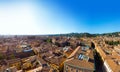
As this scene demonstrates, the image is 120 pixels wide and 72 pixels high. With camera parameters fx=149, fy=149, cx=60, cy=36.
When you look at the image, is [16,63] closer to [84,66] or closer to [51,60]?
[51,60]

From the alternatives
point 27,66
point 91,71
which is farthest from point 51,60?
point 91,71

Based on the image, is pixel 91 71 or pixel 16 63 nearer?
pixel 91 71

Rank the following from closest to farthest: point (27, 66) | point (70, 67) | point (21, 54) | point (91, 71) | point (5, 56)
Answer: point (91, 71) → point (70, 67) → point (27, 66) → point (5, 56) → point (21, 54)

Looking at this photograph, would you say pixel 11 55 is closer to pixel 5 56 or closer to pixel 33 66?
pixel 5 56

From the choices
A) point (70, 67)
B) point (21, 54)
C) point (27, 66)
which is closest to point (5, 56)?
point (21, 54)

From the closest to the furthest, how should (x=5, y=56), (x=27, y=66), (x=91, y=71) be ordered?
(x=91, y=71)
(x=27, y=66)
(x=5, y=56)

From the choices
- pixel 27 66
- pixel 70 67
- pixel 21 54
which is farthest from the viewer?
pixel 21 54

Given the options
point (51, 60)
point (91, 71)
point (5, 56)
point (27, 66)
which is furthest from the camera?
point (5, 56)

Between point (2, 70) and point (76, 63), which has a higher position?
point (76, 63)

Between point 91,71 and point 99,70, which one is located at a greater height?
point 91,71
